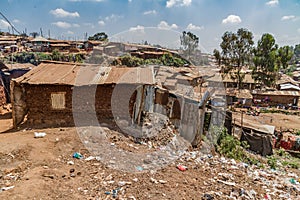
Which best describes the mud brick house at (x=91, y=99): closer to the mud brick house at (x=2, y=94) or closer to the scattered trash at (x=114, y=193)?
the scattered trash at (x=114, y=193)

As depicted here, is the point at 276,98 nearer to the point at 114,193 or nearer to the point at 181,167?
the point at 181,167

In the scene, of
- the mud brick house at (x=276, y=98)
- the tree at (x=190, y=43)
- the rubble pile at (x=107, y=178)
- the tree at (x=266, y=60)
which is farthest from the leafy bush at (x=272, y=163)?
the tree at (x=190, y=43)

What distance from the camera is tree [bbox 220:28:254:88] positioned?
22.1 m

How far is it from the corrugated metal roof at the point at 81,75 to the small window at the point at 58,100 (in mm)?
338

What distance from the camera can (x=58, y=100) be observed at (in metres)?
6.43

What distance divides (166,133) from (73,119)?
278cm

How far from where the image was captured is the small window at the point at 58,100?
6.40 meters

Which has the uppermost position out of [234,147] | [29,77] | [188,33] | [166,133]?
[188,33]

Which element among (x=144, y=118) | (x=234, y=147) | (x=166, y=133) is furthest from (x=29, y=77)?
(x=234, y=147)

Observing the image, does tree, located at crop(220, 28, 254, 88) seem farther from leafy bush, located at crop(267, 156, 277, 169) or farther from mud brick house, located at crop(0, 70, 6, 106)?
mud brick house, located at crop(0, 70, 6, 106)

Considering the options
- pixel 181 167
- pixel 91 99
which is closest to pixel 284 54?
pixel 91 99

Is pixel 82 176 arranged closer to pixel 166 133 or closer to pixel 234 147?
pixel 166 133

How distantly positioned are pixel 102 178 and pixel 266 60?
76.1 feet

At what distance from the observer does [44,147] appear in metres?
5.02
